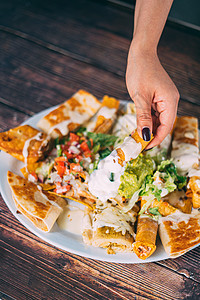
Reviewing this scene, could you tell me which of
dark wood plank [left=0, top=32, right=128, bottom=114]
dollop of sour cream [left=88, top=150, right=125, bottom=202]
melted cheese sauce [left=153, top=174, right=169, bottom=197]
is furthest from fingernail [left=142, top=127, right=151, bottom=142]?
dark wood plank [left=0, top=32, right=128, bottom=114]

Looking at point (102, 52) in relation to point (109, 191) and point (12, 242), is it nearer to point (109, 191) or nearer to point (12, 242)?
point (109, 191)

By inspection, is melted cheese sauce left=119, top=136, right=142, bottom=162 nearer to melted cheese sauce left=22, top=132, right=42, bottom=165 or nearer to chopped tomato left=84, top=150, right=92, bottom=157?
chopped tomato left=84, top=150, right=92, bottom=157

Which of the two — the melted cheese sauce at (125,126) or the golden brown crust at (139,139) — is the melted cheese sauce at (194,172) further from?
the melted cheese sauce at (125,126)

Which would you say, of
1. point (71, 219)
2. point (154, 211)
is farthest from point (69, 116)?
point (154, 211)

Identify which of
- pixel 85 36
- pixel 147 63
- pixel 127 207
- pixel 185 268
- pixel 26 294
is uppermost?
pixel 147 63

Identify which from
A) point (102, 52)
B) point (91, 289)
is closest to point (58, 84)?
point (102, 52)
